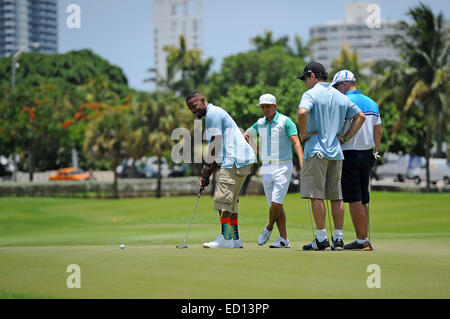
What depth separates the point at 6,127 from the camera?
177ft

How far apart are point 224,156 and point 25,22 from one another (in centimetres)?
19206

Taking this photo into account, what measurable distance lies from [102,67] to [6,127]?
39.5 m

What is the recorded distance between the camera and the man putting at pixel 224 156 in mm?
8984

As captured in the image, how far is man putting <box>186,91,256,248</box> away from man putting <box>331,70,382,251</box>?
134 cm

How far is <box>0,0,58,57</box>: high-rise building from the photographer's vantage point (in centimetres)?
15962

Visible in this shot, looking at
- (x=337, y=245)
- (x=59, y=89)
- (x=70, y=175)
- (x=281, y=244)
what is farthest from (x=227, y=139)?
(x=59, y=89)

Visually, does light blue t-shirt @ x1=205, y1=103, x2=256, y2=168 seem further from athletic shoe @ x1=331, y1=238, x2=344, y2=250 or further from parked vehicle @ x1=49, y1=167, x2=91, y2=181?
parked vehicle @ x1=49, y1=167, x2=91, y2=181

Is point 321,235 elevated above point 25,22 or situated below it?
below

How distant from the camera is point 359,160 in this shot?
8.80m

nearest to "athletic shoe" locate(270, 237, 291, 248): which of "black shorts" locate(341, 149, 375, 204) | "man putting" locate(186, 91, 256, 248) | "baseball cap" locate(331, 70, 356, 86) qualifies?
"man putting" locate(186, 91, 256, 248)

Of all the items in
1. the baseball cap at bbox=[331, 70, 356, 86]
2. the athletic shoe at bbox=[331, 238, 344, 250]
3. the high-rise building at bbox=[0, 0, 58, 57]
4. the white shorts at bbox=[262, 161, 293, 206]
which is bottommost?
the athletic shoe at bbox=[331, 238, 344, 250]

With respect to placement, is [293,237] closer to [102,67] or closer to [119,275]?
[119,275]

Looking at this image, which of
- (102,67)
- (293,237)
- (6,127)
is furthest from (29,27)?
(293,237)

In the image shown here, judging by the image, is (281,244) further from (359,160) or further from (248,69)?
(248,69)
